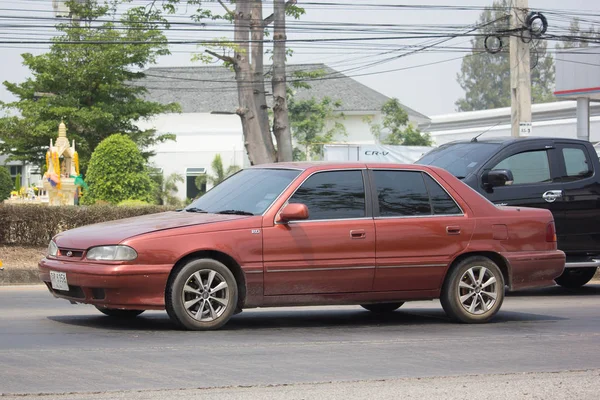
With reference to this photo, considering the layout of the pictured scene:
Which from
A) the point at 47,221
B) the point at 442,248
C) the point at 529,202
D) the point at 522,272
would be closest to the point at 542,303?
the point at 529,202

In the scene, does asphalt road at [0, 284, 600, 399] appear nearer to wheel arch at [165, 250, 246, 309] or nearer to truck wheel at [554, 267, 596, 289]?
wheel arch at [165, 250, 246, 309]

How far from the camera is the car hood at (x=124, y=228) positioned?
28.0 feet

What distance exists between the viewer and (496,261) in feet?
33.4

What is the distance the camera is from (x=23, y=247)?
17.8 meters

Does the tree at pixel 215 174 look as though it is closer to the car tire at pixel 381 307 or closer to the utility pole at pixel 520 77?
the utility pole at pixel 520 77

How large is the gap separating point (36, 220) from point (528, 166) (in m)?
9.02

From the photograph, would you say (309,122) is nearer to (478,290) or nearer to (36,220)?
(36,220)

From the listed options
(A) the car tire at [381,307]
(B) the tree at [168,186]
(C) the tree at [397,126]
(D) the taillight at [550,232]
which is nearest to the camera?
(D) the taillight at [550,232]

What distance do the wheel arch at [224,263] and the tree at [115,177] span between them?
743 inches

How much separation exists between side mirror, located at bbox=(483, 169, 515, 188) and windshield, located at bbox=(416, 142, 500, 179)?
11.4 inches

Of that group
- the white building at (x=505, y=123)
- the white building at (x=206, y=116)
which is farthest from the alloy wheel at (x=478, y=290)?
the white building at (x=206, y=116)

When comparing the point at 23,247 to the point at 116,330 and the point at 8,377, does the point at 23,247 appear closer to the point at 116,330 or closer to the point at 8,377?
the point at 116,330

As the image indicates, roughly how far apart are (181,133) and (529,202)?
184ft

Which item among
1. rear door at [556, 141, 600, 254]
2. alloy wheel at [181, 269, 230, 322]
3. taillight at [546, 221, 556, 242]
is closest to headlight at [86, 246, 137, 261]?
alloy wheel at [181, 269, 230, 322]
